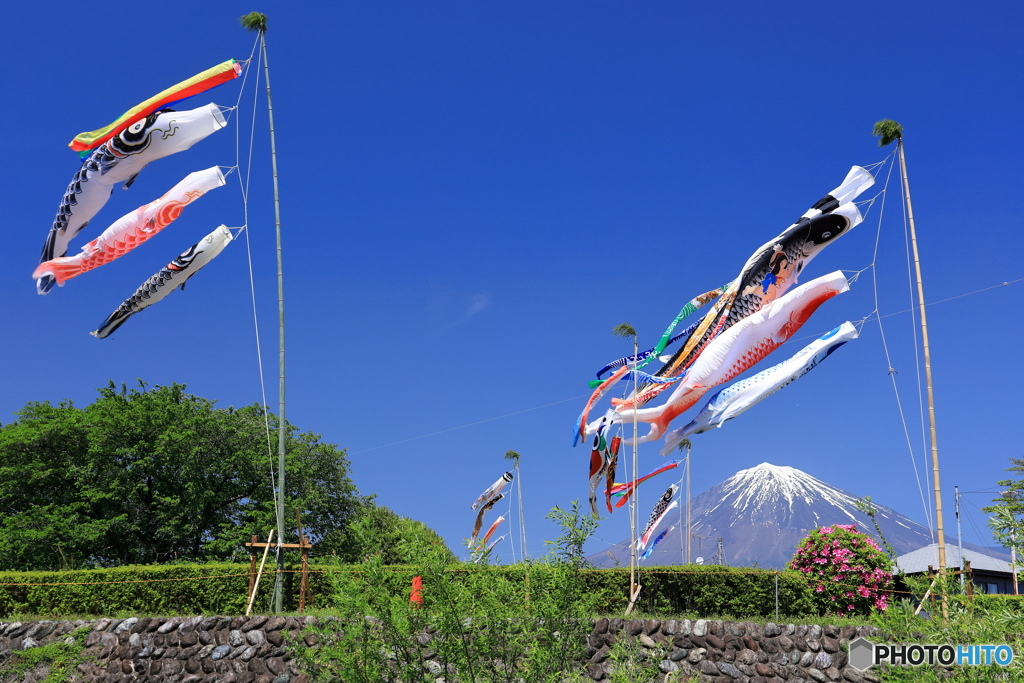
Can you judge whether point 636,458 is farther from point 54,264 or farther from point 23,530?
point 23,530

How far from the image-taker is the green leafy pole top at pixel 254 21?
644 inches

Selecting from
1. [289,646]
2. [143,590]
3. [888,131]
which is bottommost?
[289,646]

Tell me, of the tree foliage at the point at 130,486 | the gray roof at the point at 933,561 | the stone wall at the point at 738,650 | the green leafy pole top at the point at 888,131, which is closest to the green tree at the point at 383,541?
the tree foliage at the point at 130,486

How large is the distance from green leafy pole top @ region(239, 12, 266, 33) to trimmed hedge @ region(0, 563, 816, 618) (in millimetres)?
10434

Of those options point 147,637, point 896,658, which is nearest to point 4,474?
point 147,637

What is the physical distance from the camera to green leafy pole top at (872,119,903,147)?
14.3m

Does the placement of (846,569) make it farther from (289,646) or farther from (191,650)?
(191,650)

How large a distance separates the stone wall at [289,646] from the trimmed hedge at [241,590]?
4.20ft

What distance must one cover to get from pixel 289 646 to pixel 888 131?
42.4 ft

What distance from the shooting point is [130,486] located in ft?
84.1

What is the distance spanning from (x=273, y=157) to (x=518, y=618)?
1124 cm

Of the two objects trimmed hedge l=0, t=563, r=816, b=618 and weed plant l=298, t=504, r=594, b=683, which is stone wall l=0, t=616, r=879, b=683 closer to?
trimmed hedge l=0, t=563, r=816, b=618
